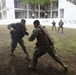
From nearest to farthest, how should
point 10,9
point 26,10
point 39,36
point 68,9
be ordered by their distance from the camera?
1. point 39,36
2. point 68,9
3. point 10,9
4. point 26,10

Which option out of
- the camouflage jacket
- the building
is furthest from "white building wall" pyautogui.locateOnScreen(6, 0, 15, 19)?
the camouflage jacket

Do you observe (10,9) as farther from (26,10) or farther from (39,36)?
(39,36)

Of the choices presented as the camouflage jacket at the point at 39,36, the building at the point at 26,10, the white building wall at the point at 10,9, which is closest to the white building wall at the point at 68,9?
the building at the point at 26,10

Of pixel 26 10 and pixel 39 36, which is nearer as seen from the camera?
pixel 39 36

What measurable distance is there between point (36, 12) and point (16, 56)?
153 feet

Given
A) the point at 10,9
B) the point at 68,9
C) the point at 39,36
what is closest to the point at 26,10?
the point at 10,9

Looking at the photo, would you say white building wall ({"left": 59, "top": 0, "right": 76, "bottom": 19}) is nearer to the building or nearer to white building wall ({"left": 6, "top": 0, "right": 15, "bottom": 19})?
the building

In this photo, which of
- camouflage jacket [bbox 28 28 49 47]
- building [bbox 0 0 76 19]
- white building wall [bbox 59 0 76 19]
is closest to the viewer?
camouflage jacket [bbox 28 28 49 47]

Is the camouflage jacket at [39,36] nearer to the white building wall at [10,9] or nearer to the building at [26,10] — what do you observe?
the building at [26,10]

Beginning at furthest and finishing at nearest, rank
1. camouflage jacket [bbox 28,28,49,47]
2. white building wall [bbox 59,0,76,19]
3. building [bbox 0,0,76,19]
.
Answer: building [bbox 0,0,76,19]
white building wall [bbox 59,0,76,19]
camouflage jacket [bbox 28,28,49,47]

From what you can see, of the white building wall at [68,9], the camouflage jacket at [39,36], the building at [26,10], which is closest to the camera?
the camouflage jacket at [39,36]

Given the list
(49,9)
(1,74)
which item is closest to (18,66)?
(1,74)

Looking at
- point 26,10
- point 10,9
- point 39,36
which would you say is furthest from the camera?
point 26,10

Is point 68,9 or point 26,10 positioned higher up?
point 26,10
